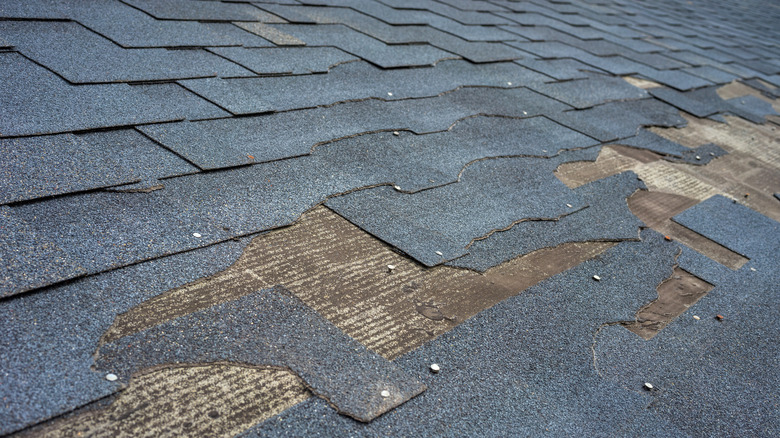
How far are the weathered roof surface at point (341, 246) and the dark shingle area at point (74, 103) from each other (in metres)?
0.01

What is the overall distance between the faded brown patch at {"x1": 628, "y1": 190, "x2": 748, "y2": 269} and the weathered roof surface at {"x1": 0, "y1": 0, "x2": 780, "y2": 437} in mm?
16

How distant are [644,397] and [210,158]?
1759mm

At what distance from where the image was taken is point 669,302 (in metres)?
2.36

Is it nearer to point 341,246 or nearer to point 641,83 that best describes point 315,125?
point 341,246

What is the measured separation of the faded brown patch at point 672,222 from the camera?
2824mm

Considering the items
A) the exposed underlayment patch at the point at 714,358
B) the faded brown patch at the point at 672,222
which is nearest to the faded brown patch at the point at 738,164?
the faded brown patch at the point at 672,222

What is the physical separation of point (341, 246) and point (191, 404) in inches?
33.5

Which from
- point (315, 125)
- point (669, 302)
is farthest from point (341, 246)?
point (669, 302)

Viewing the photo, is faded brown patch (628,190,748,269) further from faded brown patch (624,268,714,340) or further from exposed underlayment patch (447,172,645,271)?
faded brown patch (624,268,714,340)

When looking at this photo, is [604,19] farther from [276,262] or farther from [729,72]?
[276,262]

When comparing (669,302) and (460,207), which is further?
(460,207)

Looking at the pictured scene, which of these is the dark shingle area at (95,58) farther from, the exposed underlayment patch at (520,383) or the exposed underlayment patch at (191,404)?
the exposed underlayment patch at (520,383)

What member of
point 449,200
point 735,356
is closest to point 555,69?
point 449,200

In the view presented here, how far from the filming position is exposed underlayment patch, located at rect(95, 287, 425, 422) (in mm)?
1459
